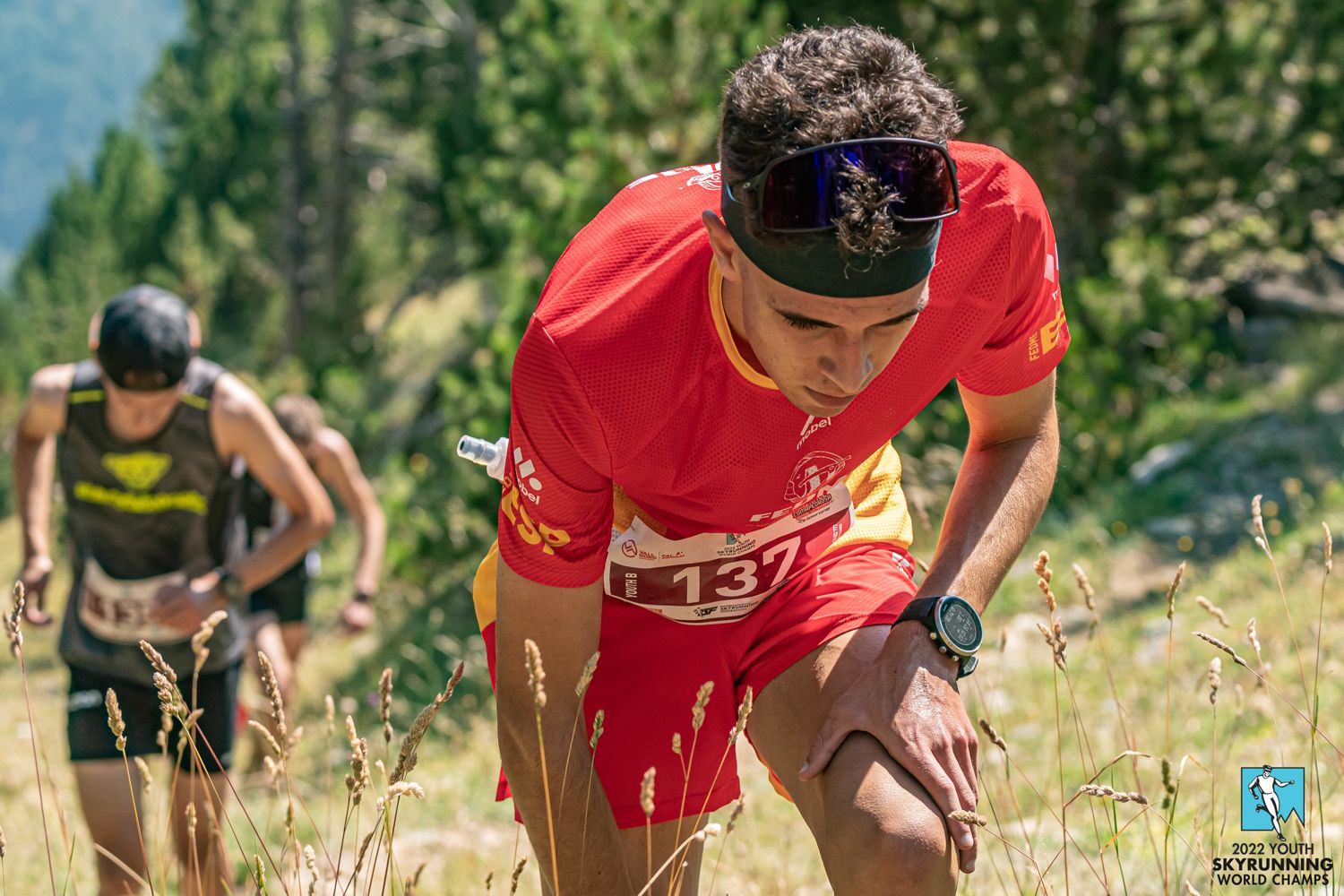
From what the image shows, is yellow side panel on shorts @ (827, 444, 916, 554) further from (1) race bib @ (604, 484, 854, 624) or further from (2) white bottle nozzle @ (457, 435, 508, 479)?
(2) white bottle nozzle @ (457, 435, 508, 479)

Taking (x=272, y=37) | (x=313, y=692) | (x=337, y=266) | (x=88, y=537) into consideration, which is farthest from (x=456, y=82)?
(x=88, y=537)

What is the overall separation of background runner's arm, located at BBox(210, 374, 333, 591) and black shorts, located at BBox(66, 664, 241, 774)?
387 mm

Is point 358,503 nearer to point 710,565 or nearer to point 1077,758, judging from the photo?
point 1077,758

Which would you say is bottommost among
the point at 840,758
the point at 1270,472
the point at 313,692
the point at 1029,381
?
the point at 313,692

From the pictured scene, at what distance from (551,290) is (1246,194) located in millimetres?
10592

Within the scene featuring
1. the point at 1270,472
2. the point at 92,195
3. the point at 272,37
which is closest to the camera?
the point at 1270,472

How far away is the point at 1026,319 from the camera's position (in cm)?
252

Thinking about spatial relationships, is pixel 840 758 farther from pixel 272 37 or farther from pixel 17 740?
pixel 272 37

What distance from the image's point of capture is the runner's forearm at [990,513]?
2.43 metres

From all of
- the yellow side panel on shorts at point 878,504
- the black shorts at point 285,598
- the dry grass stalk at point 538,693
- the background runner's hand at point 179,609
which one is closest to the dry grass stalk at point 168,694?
the dry grass stalk at point 538,693

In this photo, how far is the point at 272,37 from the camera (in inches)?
1177

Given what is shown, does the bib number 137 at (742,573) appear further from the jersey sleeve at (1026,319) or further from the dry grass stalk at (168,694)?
the dry grass stalk at (168,694)

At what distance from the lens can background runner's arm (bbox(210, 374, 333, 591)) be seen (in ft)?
14.7

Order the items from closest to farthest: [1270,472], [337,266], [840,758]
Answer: [840,758] < [1270,472] < [337,266]
